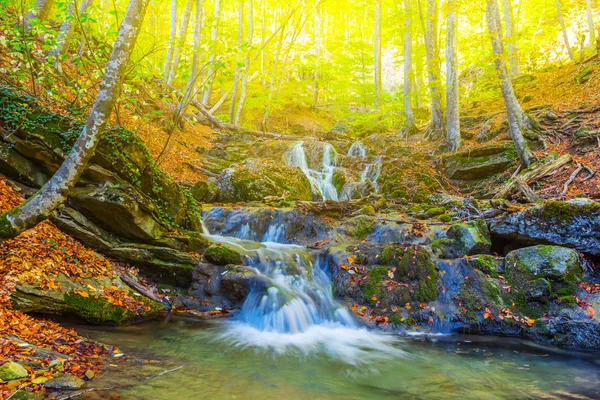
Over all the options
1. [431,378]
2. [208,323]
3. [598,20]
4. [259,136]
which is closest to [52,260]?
[208,323]

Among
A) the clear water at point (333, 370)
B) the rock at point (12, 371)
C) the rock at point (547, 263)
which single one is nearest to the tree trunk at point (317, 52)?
the rock at point (547, 263)

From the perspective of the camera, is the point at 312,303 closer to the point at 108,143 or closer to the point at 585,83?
the point at 108,143

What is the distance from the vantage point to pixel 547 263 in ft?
20.0

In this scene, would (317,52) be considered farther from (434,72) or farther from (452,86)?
(452,86)

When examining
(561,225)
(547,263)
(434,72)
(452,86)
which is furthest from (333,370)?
(434,72)

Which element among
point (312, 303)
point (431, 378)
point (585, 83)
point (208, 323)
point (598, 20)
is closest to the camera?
point (431, 378)

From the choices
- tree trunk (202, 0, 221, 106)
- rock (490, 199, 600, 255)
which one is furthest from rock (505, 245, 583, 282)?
tree trunk (202, 0, 221, 106)

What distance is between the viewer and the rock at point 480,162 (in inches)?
449

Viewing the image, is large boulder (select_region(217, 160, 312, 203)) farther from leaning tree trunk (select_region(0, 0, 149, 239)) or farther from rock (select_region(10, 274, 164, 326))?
leaning tree trunk (select_region(0, 0, 149, 239))

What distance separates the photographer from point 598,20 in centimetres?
2212

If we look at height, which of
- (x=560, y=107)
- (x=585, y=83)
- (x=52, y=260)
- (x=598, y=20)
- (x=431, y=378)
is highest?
(x=598, y=20)

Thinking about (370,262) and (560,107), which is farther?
(560,107)

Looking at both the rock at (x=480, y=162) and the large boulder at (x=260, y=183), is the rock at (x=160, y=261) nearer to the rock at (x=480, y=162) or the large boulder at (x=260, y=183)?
the large boulder at (x=260, y=183)

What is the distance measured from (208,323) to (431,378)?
3581mm
